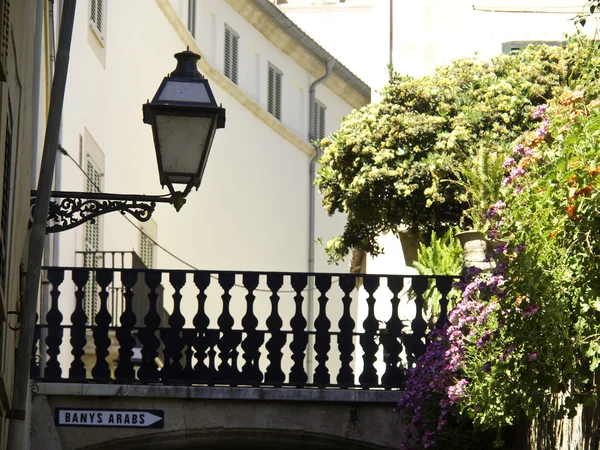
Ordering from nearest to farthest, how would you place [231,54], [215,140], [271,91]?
[215,140] < [231,54] < [271,91]

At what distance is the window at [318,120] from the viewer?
3412 centimetres

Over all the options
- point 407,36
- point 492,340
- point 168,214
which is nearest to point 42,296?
point 492,340

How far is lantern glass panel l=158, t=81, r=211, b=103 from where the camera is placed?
718cm

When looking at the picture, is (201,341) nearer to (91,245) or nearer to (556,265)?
(556,265)

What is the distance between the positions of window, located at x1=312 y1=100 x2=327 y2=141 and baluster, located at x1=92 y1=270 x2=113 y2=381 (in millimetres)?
22203

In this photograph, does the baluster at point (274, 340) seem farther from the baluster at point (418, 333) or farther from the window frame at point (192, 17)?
the window frame at point (192, 17)

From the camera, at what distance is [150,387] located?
471 inches

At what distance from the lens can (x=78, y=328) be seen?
12.1 metres

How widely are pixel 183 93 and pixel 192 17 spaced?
66.3 ft

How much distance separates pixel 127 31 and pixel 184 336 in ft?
32.9

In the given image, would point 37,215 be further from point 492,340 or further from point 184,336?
point 184,336

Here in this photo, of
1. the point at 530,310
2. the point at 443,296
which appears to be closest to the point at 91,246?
the point at 443,296

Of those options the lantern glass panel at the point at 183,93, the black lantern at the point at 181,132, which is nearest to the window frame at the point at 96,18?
the lantern glass panel at the point at 183,93

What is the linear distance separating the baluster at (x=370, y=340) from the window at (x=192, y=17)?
15180 mm
